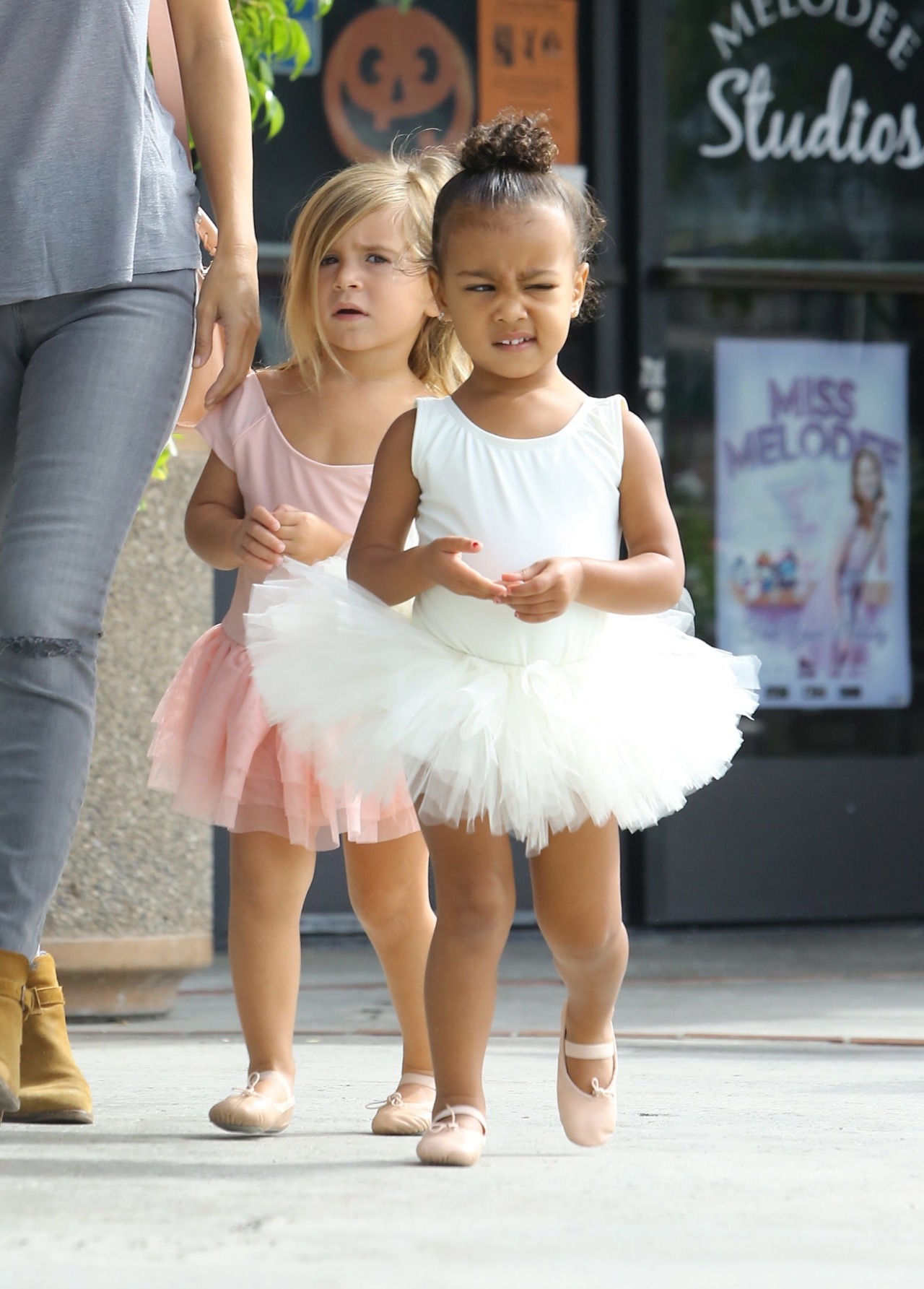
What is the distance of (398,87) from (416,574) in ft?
14.5

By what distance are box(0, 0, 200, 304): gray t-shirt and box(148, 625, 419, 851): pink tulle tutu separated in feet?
2.46

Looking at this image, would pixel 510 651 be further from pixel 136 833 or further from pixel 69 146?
pixel 136 833

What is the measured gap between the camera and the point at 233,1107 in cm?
307

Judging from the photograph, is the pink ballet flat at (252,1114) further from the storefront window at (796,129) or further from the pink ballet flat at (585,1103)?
the storefront window at (796,129)

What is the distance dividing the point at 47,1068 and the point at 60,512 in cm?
97

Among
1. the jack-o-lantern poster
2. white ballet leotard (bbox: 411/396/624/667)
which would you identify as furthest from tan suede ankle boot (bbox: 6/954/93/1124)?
the jack-o-lantern poster

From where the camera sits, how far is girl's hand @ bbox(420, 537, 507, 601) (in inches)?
108

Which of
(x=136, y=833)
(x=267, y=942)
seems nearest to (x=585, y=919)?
(x=267, y=942)

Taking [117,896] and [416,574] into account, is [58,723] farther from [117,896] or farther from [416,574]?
[117,896]

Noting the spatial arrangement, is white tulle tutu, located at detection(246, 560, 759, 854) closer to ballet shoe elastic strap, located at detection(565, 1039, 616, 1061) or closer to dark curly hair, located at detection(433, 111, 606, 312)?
ballet shoe elastic strap, located at detection(565, 1039, 616, 1061)

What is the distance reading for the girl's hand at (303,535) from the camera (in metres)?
3.25

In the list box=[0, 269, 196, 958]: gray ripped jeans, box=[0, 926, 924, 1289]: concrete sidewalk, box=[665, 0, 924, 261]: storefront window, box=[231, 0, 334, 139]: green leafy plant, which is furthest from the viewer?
box=[665, 0, 924, 261]: storefront window

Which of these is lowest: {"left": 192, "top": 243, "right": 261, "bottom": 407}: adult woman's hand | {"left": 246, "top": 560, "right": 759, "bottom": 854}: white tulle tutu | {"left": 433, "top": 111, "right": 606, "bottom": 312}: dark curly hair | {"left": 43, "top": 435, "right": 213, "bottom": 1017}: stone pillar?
{"left": 43, "top": 435, "right": 213, "bottom": 1017}: stone pillar

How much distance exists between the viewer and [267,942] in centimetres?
328
